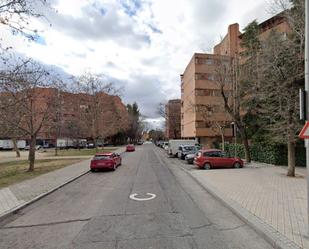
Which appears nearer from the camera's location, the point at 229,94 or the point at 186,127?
the point at 229,94

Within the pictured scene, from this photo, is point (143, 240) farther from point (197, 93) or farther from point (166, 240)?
point (197, 93)

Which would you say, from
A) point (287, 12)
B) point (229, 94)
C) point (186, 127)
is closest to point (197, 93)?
point (186, 127)

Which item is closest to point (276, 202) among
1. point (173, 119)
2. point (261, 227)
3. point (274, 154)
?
point (261, 227)

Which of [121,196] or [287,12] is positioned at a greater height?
[287,12]

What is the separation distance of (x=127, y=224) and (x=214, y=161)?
1811 centimetres

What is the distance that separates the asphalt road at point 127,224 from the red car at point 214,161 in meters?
12.4

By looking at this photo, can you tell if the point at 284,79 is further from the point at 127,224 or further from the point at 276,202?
the point at 127,224

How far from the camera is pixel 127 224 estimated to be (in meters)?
8.27

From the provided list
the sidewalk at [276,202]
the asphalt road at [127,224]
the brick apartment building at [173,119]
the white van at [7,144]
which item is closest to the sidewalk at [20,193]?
the asphalt road at [127,224]

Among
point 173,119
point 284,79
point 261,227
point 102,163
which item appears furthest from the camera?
point 173,119

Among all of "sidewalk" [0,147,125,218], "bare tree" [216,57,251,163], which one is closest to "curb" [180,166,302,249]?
"sidewalk" [0,147,125,218]

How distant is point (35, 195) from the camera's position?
13312 millimetres

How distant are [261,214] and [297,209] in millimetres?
1396

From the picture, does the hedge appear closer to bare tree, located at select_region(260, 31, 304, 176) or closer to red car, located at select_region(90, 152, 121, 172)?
bare tree, located at select_region(260, 31, 304, 176)
